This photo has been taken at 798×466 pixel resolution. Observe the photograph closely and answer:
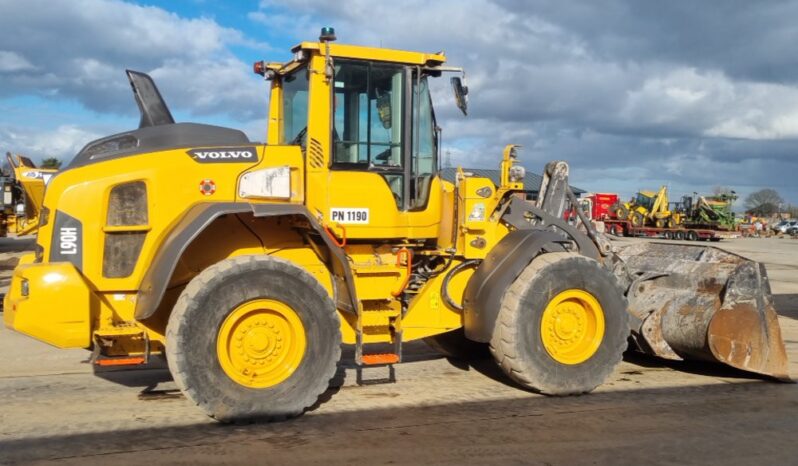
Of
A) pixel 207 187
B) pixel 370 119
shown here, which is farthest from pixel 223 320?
pixel 370 119

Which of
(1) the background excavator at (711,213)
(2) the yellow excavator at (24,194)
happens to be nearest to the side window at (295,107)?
(2) the yellow excavator at (24,194)

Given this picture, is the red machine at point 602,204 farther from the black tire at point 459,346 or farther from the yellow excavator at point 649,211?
the black tire at point 459,346

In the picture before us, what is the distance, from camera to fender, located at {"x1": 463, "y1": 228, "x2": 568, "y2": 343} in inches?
244

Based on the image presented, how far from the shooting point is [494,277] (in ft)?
20.7

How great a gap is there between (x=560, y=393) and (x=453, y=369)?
145 centimetres

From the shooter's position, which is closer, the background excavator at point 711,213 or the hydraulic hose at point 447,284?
the hydraulic hose at point 447,284

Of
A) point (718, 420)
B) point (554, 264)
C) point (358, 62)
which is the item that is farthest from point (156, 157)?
point (718, 420)

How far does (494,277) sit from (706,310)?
7.40 feet

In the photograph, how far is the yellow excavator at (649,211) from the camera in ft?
151

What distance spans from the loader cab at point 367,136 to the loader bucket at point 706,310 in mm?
2538

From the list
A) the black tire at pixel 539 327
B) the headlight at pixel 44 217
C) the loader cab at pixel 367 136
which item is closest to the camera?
the headlight at pixel 44 217

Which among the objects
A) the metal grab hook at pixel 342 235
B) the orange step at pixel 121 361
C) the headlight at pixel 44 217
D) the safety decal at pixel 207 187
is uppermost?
the safety decal at pixel 207 187

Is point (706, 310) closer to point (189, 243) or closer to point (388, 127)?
point (388, 127)

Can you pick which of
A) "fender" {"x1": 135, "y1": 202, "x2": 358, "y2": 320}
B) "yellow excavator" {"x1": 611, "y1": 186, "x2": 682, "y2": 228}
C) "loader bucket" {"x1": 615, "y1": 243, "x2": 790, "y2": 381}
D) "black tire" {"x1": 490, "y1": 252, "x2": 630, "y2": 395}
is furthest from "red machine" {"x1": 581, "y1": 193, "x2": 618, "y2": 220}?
"fender" {"x1": 135, "y1": 202, "x2": 358, "y2": 320}
